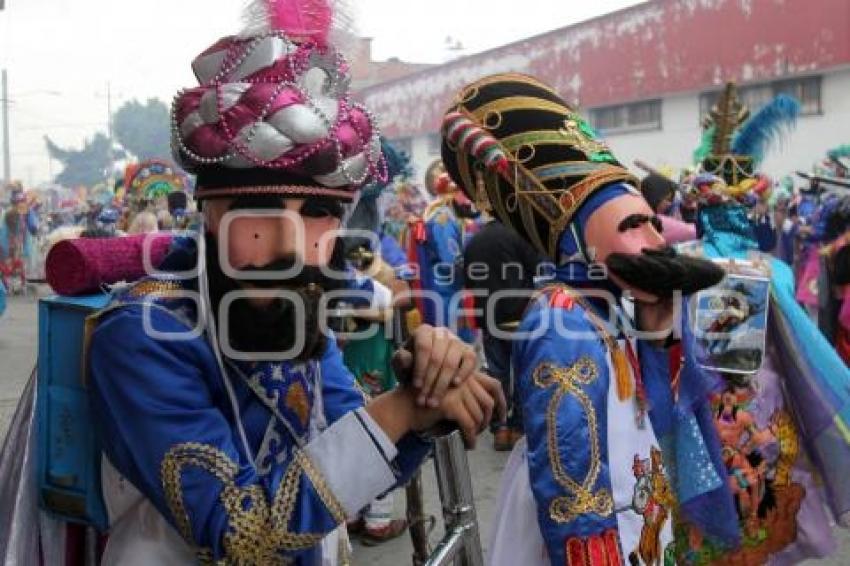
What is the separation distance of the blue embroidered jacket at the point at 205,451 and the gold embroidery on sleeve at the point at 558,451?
2.28 feet

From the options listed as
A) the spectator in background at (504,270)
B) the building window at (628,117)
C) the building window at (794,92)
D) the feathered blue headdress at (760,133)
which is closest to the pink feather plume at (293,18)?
the feathered blue headdress at (760,133)

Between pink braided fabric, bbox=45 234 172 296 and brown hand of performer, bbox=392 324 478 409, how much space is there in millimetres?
662

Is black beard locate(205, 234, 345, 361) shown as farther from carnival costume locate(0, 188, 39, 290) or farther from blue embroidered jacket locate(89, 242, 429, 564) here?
carnival costume locate(0, 188, 39, 290)

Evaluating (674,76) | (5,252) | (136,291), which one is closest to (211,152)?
(136,291)

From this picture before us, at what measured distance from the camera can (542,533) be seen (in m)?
2.28

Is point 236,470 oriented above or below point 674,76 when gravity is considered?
below

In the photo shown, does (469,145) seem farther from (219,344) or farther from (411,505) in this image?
(411,505)

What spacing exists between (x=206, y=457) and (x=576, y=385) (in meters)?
1.08

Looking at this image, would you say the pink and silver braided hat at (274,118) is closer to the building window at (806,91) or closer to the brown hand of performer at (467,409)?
the brown hand of performer at (467,409)

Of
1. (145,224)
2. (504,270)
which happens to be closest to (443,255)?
(504,270)

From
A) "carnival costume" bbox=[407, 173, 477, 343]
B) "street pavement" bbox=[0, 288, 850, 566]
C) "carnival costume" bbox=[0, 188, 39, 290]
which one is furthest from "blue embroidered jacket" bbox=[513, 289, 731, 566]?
"carnival costume" bbox=[0, 188, 39, 290]

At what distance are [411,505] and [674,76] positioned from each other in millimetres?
17134

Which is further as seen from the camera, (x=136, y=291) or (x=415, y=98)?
(x=415, y=98)

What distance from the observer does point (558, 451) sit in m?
2.27
